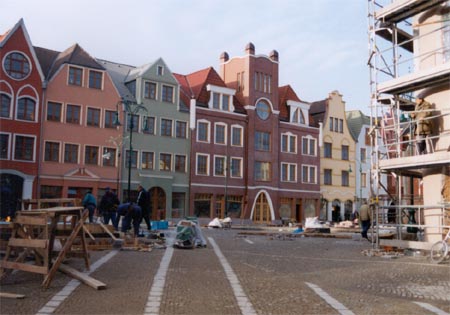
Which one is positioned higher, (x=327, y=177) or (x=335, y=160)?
(x=335, y=160)

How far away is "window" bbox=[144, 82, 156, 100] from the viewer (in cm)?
4666

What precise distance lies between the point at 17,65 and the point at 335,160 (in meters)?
35.7

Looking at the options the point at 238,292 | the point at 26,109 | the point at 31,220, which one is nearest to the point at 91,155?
the point at 26,109

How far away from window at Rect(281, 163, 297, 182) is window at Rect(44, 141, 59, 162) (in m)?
23.4

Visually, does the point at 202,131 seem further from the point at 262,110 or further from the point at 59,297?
the point at 59,297

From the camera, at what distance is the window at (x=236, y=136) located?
51.7 m

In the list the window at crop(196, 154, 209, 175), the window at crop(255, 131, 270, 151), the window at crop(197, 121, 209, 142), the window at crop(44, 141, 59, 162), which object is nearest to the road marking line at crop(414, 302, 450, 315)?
the window at crop(44, 141, 59, 162)

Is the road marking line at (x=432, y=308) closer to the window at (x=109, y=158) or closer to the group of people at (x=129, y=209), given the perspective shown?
the group of people at (x=129, y=209)

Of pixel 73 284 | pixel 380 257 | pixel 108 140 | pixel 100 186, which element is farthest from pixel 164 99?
pixel 73 284

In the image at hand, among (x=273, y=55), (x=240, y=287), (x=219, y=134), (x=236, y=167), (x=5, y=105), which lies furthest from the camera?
(x=273, y=55)

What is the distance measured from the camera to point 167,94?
47.9 meters

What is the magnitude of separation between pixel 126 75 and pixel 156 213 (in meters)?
13.3

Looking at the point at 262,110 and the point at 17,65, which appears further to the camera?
the point at 262,110

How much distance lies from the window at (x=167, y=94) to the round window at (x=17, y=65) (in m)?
11.8
